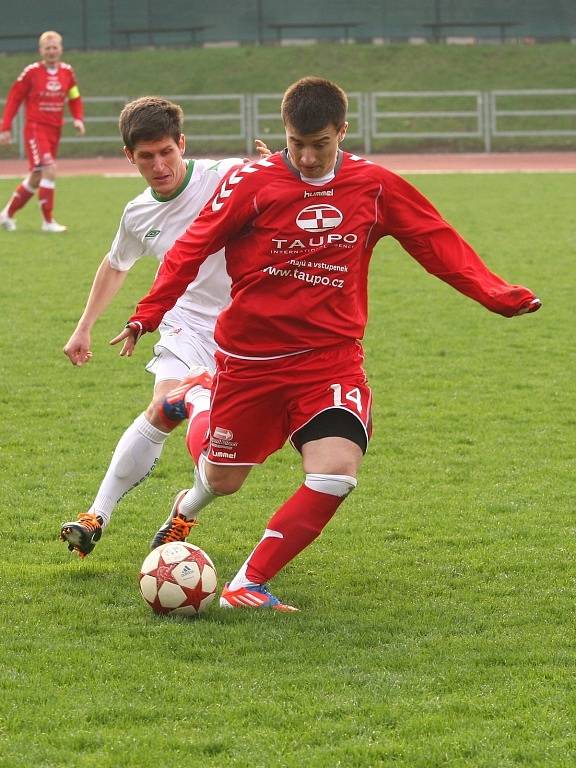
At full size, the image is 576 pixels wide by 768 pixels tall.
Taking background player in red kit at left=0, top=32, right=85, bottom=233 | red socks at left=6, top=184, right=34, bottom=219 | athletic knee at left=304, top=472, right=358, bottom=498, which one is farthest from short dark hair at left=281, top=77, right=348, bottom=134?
red socks at left=6, top=184, right=34, bottom=219

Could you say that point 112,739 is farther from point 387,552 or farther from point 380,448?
point 380,448

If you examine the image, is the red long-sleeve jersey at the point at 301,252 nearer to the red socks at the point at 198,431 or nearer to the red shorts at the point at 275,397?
the red shorts at the point at 275,397

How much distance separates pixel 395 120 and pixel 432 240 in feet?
86.4

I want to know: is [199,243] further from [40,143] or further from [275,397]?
[40,143]

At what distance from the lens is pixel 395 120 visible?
30.4 metres

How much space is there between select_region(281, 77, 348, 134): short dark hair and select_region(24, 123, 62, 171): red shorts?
11824 millimetres

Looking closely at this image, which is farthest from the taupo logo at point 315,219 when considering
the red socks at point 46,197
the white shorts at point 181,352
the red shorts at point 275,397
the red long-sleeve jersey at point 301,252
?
the red socks at point 46,197

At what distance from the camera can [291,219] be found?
176 inches

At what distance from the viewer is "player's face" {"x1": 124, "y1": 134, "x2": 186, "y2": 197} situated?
16.7 ft

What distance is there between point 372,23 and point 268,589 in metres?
30.1

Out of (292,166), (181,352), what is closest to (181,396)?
(181,352)

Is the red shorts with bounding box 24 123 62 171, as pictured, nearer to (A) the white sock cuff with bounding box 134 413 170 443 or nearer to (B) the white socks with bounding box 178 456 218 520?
(A) the white sock cuff with bounding box 134 413 170 443

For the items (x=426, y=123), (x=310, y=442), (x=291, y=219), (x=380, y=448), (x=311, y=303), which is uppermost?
(x=291, y=219)

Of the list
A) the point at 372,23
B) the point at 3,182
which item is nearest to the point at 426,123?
the point at 372,23
